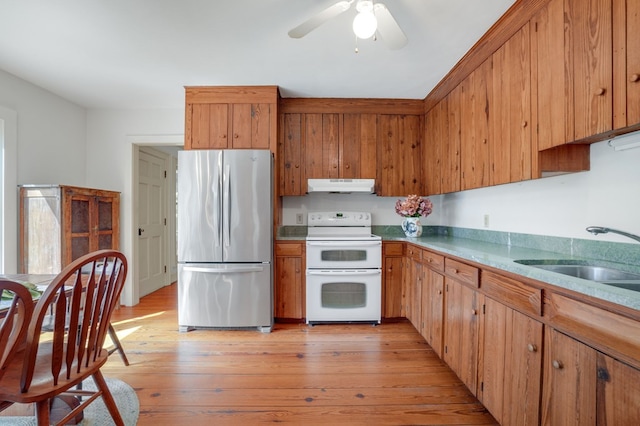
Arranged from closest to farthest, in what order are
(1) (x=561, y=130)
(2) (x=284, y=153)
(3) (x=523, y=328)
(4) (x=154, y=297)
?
(3) (x=523, y=328) → (1) (x=561, y=130) → (2) (x=284, y=153) → (4) (x=154, y=297)

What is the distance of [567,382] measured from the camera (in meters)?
1.02

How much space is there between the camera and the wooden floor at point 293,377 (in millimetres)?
1639

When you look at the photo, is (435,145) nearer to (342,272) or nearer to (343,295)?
(342,272)

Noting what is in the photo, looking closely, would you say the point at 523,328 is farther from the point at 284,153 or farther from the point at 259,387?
the point at 284,153

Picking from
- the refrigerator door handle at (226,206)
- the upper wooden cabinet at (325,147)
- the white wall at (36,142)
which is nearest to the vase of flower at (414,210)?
the upper wooden cabinet at (325,147)

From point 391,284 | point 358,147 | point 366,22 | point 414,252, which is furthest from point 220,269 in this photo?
point 366,22

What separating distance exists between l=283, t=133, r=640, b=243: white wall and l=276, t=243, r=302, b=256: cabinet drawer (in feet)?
5.49

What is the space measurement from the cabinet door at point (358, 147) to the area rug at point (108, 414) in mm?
2519

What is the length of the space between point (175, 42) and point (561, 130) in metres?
2.52

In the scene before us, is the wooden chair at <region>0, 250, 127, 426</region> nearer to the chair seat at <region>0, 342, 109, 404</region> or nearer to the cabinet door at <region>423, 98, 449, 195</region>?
the chair seat at <region>0, 342, 109, 404</region>

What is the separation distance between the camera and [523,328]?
1.24 metres

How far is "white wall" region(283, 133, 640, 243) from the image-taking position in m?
1.39

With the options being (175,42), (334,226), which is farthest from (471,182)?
(175,42)

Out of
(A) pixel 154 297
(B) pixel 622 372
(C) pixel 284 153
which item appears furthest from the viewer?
(A) pixel 154 297
